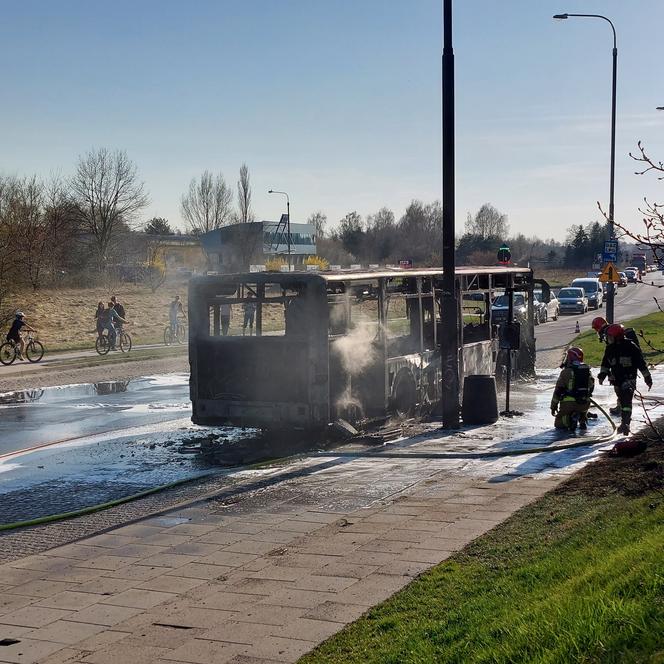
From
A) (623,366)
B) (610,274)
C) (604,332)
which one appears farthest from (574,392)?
(610,274)

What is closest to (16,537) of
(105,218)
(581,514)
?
(581,514)

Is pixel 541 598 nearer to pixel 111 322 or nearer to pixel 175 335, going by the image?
pixel 111 322

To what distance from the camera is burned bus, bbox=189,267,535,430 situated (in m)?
14.2

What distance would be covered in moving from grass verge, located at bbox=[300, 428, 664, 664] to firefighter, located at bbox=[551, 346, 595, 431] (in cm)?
517

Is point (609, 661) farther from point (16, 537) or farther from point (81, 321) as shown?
point (81, 321)

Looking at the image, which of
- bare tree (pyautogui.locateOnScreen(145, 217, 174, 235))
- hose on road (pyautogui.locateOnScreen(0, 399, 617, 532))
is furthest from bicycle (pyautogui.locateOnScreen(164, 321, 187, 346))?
bare tree (pyautogui.locateOnScreen(145, 217, 174, 235))

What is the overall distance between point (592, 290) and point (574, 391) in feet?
154

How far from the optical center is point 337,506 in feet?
33.9

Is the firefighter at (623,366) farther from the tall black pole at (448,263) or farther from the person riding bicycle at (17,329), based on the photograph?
the person riding bicycle at (17,329)

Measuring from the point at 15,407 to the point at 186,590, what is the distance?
1371 cm

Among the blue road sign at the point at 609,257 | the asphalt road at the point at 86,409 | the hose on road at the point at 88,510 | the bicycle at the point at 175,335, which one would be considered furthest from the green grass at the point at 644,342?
the bicycle at the point at 175,335

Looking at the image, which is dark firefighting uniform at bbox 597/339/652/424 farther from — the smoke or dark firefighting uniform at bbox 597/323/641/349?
the smoke

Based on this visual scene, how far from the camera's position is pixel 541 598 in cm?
590

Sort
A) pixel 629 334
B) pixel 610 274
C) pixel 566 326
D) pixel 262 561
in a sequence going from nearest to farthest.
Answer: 1. pixel 262 561
2. pixel 629 334
3. pixel 610 274
4. pixel 566 326
